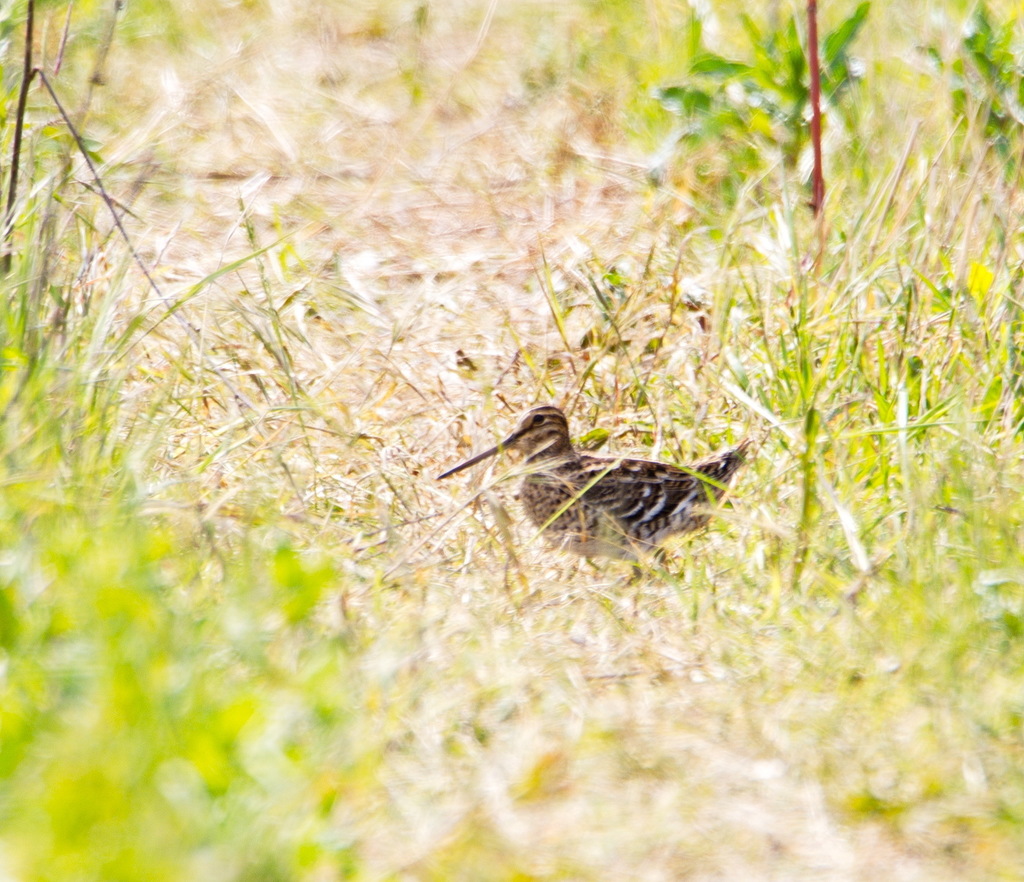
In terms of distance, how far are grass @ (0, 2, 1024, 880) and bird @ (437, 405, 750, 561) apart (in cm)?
12

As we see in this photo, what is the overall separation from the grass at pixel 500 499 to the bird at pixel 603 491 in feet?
0.41

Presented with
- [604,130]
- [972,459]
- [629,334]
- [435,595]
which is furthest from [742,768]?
[604,130]

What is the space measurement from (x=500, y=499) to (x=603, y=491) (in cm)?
38

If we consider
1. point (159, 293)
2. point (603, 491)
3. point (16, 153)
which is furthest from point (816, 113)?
point (16, 153)

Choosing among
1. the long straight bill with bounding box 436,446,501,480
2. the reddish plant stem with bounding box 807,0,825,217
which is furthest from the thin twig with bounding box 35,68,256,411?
the reddish plant stem with bounding box 807,0,825,217

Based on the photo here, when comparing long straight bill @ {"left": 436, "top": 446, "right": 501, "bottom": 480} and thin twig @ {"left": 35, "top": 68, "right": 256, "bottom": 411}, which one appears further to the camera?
long straight bill @ {"left": 436, "top": 446, "right": 501, "bottom": 480}

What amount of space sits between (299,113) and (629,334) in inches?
126

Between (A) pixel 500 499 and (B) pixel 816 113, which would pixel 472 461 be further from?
(B) pixel 816 113

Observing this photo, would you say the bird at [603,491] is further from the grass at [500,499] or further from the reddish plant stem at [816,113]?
the reddish plant stem at [816,113]

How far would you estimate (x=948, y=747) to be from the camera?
9.73 feet

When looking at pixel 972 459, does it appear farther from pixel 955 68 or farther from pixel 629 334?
pixel 955 68

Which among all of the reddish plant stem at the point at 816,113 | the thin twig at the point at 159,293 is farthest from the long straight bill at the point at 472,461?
the reddish plant stem at the point at 816,113

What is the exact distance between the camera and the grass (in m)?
2.70

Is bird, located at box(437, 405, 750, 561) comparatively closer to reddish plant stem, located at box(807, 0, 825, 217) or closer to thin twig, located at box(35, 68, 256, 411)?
thin twig, located at box(35, 68, 256, 411)
